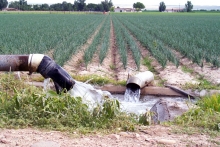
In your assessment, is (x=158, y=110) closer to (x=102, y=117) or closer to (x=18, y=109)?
(x=102, y=117)

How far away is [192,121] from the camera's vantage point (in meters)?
4.36

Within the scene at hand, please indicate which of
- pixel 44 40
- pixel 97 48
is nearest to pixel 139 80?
pixel 97 48

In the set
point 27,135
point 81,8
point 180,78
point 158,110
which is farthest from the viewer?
point 81,8

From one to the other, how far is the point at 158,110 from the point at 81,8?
85.6 m

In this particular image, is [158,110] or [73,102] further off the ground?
[73,102]

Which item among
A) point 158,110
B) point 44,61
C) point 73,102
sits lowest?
point 158,110

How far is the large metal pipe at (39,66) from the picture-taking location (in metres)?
5.33

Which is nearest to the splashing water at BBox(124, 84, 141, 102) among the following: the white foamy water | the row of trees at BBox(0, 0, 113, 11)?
the white foamy water

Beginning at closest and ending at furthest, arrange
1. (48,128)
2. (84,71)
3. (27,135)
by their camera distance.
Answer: (27,135) → (48,128) → (84,71)

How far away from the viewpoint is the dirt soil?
353cm

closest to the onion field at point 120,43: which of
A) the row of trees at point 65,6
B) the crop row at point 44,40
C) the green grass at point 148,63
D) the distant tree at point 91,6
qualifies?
the crop row at point 44,40

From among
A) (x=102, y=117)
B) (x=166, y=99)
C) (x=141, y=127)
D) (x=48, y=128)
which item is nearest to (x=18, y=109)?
(x=48, y=128)

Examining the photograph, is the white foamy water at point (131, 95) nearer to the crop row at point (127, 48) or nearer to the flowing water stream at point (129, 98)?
the flowing water stream at point (129, 98)

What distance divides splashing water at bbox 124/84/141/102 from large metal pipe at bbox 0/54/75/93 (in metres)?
1.48
